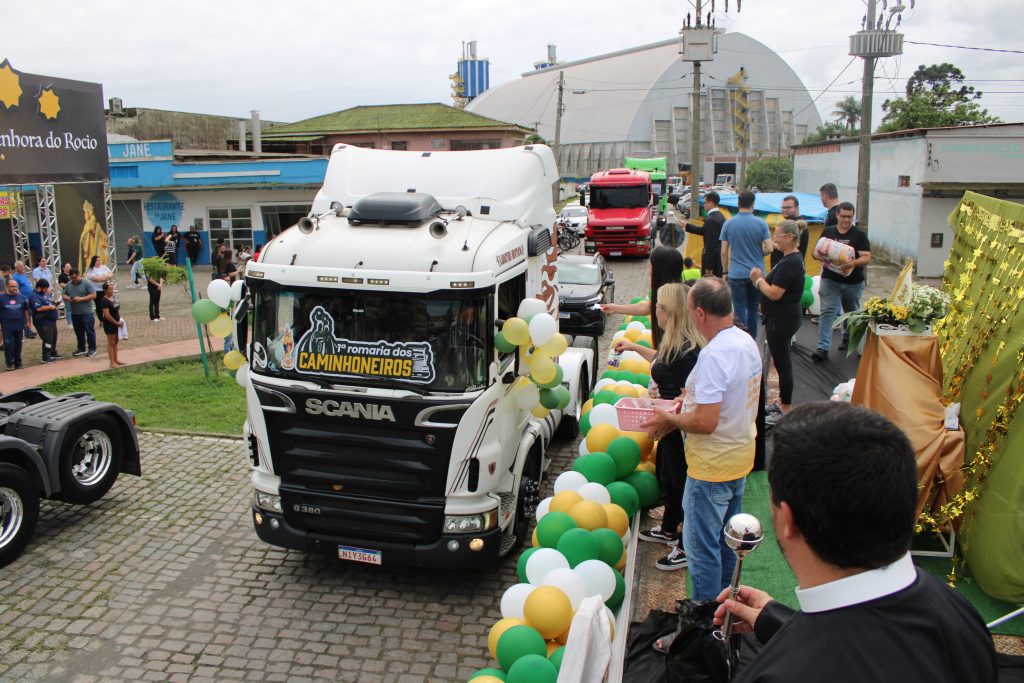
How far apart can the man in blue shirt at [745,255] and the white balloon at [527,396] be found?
13.6ft

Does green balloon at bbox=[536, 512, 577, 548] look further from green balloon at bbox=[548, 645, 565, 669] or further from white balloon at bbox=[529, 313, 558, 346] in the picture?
white balloon at bbox=[529, 313, 558, 346]

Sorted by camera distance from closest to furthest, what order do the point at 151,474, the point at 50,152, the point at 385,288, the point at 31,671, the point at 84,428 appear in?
the point at 31,671 < the point at 385,288 < the point at 84,428 < the point at 151,474 < the point at 50,152

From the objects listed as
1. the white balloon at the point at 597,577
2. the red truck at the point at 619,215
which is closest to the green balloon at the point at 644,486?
the white balloon at the point at 597,577

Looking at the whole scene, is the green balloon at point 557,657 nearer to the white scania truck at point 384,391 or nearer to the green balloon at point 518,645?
the green balloon at point 518,645

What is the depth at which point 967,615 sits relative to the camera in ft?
6.10

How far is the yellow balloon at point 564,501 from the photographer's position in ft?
19.1

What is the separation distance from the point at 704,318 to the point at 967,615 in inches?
114

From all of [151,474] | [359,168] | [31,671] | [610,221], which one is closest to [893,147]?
[610,221]

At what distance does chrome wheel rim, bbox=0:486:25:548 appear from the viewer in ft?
22.0

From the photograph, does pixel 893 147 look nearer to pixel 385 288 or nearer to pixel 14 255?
pixel 385 288

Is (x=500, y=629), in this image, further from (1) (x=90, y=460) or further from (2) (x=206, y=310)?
(1) (x=90, y=460)

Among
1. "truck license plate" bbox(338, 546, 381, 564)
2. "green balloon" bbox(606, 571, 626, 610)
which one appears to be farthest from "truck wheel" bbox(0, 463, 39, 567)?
"green balloon" bbox(606, 571, 626, 610)

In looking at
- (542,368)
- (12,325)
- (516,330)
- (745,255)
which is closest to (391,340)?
(516,330)

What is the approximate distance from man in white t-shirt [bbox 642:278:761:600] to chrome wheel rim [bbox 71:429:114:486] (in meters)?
5.86
